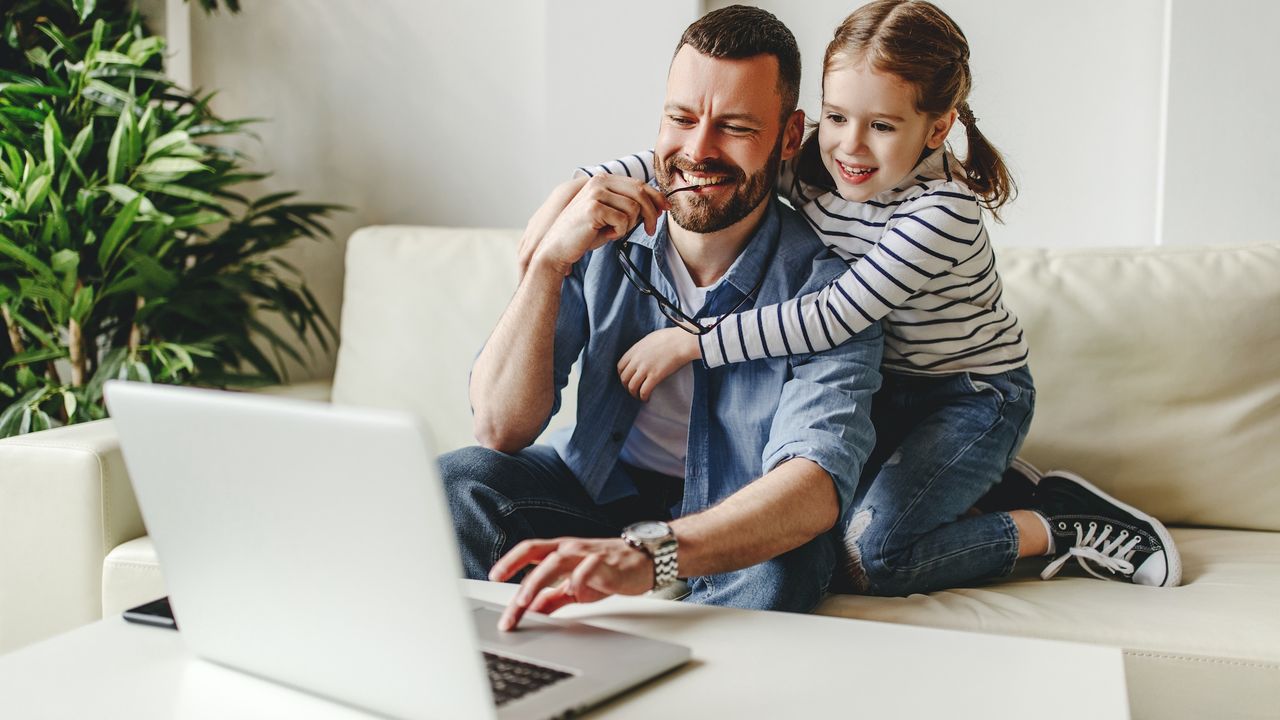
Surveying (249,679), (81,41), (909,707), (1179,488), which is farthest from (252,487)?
(81,41)

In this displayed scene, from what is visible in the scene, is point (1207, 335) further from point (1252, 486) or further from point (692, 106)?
point (692, 106)

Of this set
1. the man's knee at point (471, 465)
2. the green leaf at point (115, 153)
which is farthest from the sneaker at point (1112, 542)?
the green leaf at point (115, 153)

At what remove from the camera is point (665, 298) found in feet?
5.22

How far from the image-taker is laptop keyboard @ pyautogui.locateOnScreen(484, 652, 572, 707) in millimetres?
814

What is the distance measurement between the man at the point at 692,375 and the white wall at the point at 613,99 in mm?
823

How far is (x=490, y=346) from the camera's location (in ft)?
5.17

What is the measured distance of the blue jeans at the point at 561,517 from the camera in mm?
1377

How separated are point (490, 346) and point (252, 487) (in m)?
0.82

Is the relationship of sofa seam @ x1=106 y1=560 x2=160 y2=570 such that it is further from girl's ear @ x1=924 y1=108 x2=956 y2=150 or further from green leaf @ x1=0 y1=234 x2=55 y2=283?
girl's ear @ x1=924 y1=108 x2=956 y2=150

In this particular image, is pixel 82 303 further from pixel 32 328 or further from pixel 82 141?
pixel 82 141

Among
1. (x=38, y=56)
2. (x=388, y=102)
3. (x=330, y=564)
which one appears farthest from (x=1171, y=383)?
(x=38, y=56)

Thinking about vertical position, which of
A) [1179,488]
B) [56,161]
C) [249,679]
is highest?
[56,161]

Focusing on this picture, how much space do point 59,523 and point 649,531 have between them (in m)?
1.03

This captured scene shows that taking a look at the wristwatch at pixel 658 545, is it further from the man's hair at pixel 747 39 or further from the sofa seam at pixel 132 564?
the sofa seam at pixel 132 564
